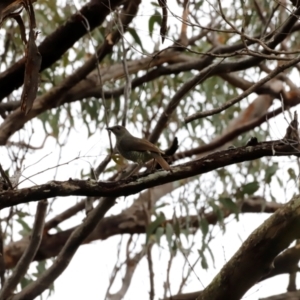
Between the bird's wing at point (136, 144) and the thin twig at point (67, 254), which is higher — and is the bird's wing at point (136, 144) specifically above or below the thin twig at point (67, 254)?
above

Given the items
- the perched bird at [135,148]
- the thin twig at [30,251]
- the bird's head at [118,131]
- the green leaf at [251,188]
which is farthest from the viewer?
the green leaf at [251,188]

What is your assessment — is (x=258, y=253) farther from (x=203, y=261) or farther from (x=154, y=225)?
(x=154, y=225)

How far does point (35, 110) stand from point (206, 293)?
8.36 ft

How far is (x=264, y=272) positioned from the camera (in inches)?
113

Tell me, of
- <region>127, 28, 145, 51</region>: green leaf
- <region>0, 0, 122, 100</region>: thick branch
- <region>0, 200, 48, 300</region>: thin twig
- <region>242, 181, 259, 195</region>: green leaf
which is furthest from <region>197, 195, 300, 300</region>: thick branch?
<region>127, 28, 145, 51</region>: green leaf

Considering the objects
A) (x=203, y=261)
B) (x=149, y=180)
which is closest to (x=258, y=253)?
(x=149, y=180)

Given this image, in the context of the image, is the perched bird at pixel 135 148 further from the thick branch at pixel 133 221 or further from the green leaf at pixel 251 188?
the thick branch at pixel 133 221

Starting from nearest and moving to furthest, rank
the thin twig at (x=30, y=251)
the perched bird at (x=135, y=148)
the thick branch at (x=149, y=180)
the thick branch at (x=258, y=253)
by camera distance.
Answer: the thick branch at (x=149, y=180) → the thick branch at (x=258, y=253) → the perched bird at (x=135, y=148) → the thin twig at (x=30, y=251)

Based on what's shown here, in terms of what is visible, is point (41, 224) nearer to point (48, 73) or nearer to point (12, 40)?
point (48, 73)

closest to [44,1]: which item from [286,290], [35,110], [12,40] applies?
[12,40]

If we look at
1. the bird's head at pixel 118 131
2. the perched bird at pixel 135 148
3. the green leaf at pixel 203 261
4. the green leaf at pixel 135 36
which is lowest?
the green leaf at pixel 203 261

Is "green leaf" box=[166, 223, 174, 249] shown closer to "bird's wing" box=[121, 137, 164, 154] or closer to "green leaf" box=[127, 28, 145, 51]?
"green leaf" box=[127, 28, 145, 51]

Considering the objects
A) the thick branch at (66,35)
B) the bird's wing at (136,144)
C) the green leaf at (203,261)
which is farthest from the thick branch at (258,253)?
the green leaf at (203,261)

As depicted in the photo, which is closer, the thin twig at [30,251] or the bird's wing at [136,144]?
the bird's wing at [136,144]
